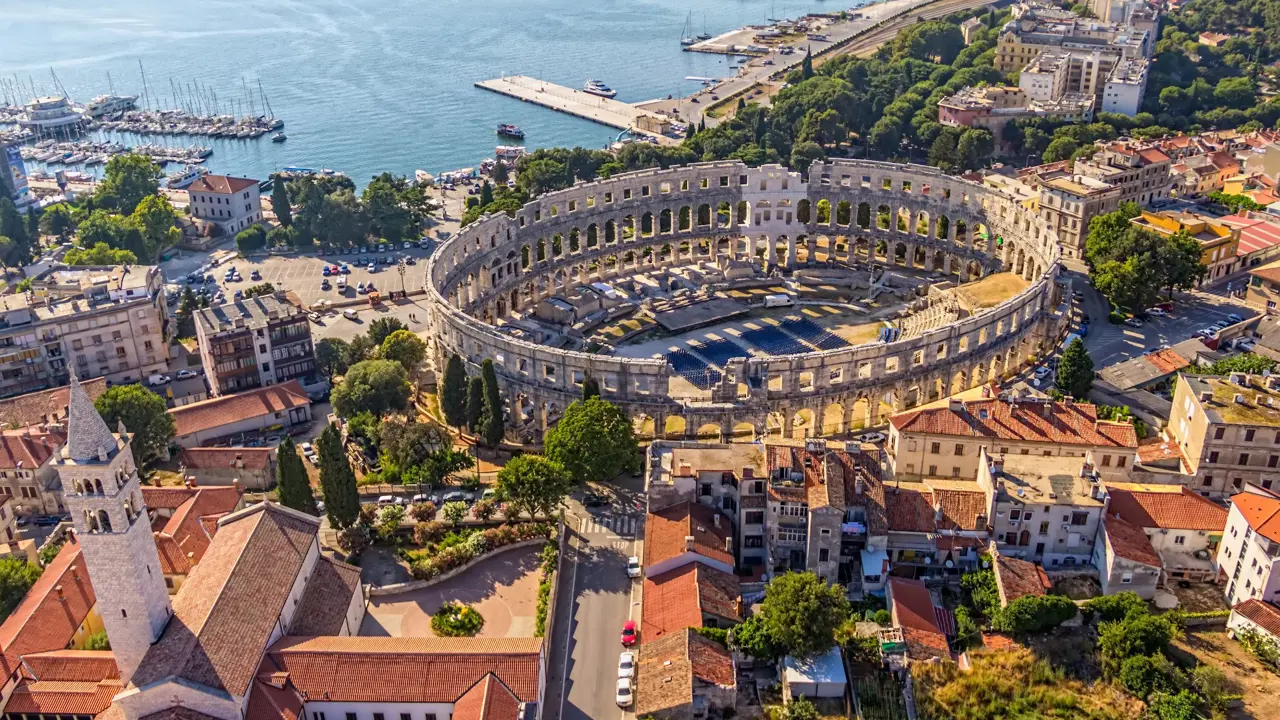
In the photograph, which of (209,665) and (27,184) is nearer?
(209,665)

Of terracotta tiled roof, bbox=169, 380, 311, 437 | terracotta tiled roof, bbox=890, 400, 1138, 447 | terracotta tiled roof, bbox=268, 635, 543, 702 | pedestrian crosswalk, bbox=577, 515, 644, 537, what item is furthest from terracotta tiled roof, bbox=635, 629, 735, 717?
terracotta tiled roof, bbox=169, 380, 311, 437

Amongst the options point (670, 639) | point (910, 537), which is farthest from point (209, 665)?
point (910, 537)

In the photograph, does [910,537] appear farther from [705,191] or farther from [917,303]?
[705,191]

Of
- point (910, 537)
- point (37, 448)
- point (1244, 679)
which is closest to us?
point (1244, 679)

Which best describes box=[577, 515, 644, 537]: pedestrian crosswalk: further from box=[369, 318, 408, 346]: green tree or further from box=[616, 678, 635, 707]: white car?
box=[369, 318, 408, 346]: green tree

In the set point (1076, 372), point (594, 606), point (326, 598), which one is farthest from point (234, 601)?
point (1076, 372)

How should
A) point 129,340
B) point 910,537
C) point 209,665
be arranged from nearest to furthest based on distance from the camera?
point 209,665, point 910,537, point 129,340
